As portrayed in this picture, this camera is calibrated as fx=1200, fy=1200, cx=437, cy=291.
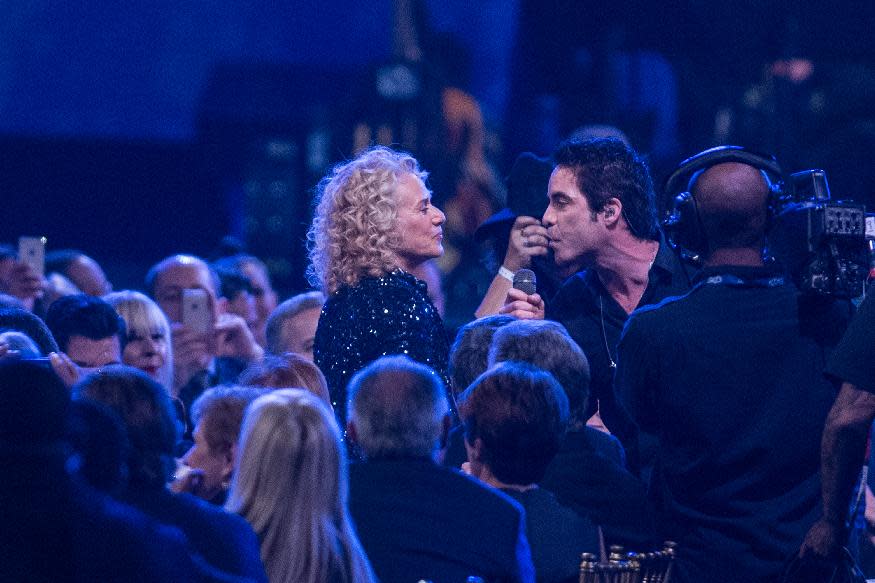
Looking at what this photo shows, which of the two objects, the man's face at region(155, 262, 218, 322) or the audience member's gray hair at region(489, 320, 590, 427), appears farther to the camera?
the man's face at region(155, 262, 218, 322)

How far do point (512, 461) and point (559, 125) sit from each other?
6.91 meters

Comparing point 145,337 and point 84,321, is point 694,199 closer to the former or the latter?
point 84,321

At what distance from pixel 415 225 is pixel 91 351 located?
1.54 meters

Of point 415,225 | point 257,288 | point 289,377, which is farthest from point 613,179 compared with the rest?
point 257,288

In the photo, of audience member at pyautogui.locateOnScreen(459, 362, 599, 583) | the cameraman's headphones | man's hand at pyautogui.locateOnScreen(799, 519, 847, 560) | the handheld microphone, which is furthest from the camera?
the handheld microphone

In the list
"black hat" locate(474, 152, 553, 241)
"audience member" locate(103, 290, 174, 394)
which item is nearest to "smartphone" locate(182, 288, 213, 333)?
"audience member" locate(103, 290, 174, 394)

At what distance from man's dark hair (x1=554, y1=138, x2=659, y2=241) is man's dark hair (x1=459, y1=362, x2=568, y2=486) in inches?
48.3

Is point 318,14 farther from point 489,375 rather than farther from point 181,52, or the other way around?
point 489,375

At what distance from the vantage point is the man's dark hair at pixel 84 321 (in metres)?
4.54

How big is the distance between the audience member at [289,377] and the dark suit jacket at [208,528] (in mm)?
1172

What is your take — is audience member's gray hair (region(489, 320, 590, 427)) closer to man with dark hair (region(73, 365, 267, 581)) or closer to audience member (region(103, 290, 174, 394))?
man with dark hair (region(73, 365, 267, 581))

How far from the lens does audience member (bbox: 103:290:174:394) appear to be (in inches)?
195

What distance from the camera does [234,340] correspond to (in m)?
5.83

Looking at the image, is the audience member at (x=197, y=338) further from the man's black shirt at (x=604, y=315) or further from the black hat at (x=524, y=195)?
the man's black shirt at (x=604, y=315)
